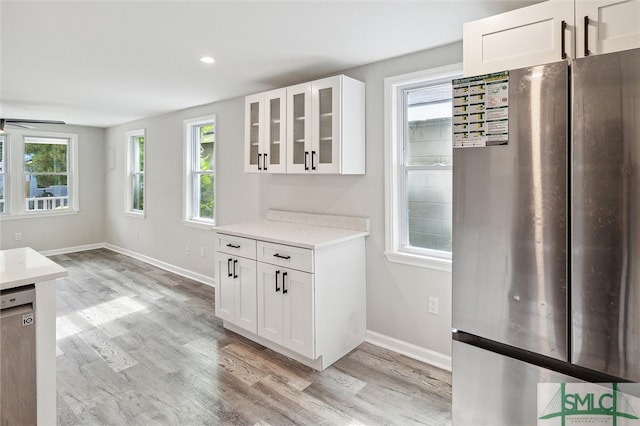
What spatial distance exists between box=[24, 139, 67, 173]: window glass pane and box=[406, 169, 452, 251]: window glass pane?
658 centimetres

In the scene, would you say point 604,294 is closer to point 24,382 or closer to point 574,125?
point 574,125

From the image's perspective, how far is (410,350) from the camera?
2.82 m

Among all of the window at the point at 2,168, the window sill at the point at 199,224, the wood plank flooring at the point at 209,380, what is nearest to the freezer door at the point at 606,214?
the wood plank flooring at the point at 209,380

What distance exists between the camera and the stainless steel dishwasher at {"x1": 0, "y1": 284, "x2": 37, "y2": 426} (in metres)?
1.68

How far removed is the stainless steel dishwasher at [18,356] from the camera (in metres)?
1.68

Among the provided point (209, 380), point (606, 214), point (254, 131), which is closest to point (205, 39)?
point (254, 131)

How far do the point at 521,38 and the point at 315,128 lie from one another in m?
1.62

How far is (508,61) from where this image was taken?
66.9 inches

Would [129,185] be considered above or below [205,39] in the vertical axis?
below

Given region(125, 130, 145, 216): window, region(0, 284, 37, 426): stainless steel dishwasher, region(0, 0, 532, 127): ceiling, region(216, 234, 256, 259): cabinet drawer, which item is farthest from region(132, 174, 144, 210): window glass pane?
region(0, 284, 37, 426): stainless steel dishwasher

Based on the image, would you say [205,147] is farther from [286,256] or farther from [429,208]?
[429,208]

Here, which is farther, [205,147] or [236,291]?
[205,147]

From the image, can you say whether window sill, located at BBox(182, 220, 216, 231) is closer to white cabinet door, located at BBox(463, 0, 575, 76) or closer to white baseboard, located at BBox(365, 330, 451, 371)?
white baseboard, located at BBox(365, 330, 451, 371)

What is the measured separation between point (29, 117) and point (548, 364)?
6933 mm
